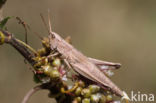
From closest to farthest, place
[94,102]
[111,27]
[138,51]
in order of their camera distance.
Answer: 1. [94,102]
2. [138,51]
3. [111,27]

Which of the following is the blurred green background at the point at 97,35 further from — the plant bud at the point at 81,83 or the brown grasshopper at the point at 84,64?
the plant bud at the point at 81,83

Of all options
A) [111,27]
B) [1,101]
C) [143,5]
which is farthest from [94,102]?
[143,5]

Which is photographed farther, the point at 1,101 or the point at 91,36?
the point at 91,36

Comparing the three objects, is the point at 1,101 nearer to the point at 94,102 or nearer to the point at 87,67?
the point at 87,67

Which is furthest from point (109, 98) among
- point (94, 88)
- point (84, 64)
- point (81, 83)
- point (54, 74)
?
point (84, 64)

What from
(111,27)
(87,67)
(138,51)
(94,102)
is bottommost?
(94,102)

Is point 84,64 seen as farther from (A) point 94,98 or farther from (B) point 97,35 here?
(B) point 97,35

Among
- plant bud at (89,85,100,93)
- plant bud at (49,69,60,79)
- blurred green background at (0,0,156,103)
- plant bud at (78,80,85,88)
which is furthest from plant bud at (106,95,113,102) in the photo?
blurred green background at (0,0,156,103)

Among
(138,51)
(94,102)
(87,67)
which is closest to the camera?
(94,102)
